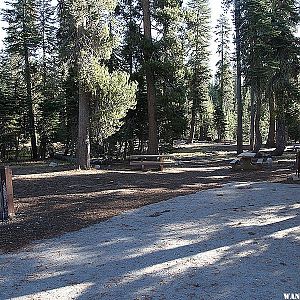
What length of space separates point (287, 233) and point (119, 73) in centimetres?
1287

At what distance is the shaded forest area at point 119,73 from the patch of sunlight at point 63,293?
12964 mm

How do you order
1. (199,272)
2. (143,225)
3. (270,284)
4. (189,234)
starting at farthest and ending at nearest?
(143,225) → (189,234) → (199,272) → (270,284)

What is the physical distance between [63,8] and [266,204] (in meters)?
12.4

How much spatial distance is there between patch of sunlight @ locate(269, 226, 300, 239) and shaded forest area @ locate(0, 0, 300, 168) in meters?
11.8

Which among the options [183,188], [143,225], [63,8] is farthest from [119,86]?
[143,225]

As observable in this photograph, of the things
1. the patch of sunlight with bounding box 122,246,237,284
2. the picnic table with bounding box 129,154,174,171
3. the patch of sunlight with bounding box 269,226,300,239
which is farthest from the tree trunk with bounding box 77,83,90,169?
the patch of sunlight with bounding box 122,246,237,284

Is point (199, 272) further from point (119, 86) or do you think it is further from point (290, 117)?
point (290, 117)

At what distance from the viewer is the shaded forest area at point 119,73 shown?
16.7m

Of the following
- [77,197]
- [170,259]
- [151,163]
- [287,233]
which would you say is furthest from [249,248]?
[151,163]

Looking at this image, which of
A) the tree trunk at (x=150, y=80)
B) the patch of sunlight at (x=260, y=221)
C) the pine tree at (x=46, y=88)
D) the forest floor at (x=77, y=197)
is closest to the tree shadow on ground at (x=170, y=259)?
the patch of sunlight at (x=260, y=221)

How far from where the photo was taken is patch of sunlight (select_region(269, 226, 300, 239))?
19.7ft

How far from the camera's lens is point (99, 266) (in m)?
4.86

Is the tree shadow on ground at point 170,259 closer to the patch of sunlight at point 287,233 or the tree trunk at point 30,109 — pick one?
the patch of sunlight at point 287,233

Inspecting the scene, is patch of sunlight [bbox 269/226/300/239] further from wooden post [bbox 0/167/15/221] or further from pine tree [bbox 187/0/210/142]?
pine tree [bbox 187/0/210/142]
